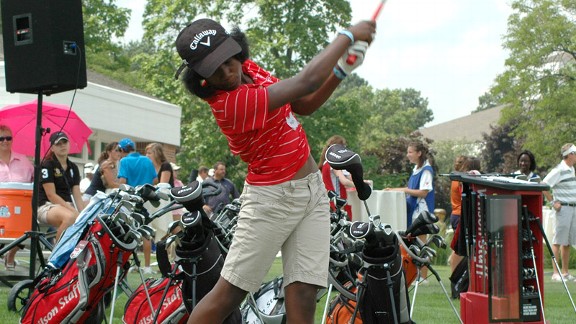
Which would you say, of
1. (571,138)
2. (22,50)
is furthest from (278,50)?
(22,50)

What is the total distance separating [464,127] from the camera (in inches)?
4126

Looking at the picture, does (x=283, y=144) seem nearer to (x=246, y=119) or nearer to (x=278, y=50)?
(x=246, y=119)

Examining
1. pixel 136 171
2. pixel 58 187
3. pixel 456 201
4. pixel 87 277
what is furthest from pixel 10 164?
pixel 456 201

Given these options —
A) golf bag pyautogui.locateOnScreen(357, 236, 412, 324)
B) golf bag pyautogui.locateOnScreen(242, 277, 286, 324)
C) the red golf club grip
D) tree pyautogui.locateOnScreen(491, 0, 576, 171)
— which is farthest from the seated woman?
tree pyautogui.locateOnScreen(491, 0, 576, 171)

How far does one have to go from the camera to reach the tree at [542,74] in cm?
4256

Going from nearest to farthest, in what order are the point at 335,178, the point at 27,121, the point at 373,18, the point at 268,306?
the point at 373,18 → the point at 268,306 → the point at 335,178 → the point at 27,121

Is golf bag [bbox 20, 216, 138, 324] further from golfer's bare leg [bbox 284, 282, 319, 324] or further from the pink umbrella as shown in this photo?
the pink umbrella

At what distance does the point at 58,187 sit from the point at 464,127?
315 ft

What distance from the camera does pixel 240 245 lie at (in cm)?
529

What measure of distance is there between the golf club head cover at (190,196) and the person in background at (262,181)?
1317 mm

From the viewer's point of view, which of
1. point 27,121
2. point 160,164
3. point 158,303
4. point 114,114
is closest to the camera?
point 158,303

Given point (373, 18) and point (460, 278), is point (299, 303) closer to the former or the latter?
point (373, 18)

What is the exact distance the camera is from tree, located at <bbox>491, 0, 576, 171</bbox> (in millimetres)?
42562

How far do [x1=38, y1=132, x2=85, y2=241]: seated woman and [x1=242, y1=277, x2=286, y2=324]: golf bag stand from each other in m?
3.15
